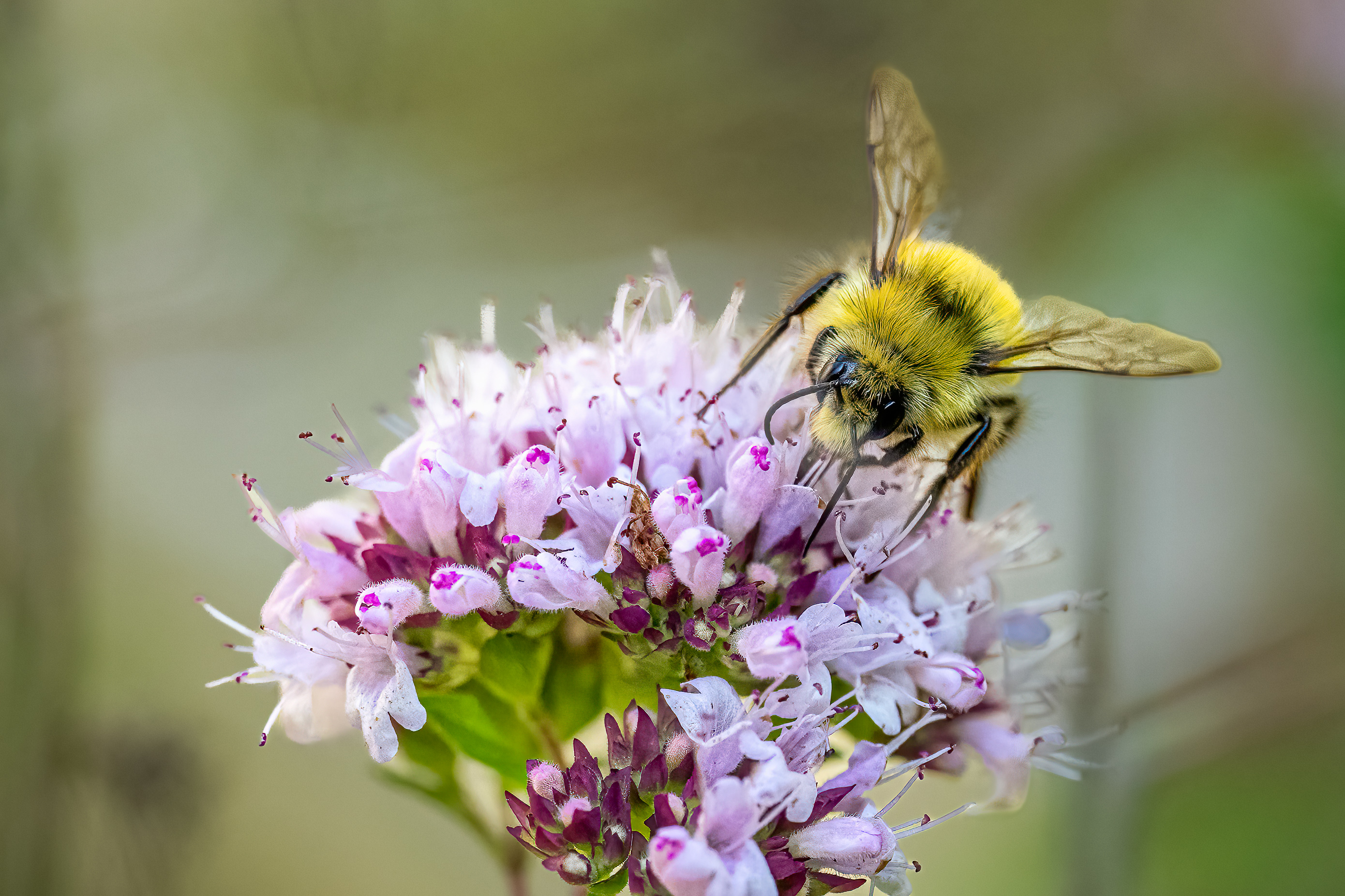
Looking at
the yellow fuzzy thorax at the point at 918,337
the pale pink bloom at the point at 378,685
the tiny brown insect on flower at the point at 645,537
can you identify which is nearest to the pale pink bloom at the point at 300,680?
the pale pink bloom at the point at 378,685

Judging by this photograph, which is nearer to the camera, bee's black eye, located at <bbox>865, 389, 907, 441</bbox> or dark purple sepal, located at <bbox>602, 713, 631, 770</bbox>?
dark purple sepal, located at <bbox>602, 713, 631, 770</bbox>

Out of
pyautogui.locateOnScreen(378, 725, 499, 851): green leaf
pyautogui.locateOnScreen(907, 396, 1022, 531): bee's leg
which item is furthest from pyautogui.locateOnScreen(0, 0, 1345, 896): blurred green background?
pyautogui.locateOnScreen(378, 725, 499, 851): green leaf

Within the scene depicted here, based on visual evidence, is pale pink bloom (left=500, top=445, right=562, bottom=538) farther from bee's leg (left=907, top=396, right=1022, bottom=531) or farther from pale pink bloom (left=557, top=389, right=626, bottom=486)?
bee's leg (left=907, top=396, right=1022, bottom=531)

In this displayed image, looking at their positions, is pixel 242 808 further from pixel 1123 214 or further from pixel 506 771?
pixel 1123 214

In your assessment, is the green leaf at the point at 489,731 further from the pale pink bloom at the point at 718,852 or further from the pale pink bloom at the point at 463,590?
the pale pink bloom at the point at 718,852

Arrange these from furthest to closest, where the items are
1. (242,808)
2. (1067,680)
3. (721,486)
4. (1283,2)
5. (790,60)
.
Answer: (790,60) < (242,808) < (1283,2) < (1067,680) < (721,486)

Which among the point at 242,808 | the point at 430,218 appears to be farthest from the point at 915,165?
the point at 242,808
